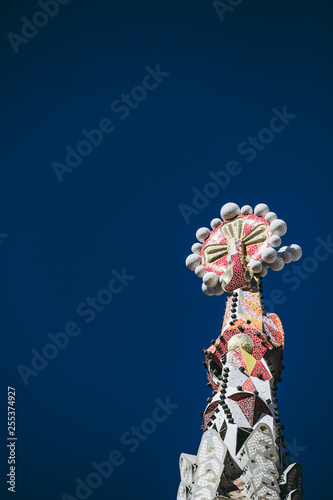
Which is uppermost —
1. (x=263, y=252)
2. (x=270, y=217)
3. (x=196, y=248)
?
(x=196, y=248)

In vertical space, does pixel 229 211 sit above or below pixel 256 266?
above

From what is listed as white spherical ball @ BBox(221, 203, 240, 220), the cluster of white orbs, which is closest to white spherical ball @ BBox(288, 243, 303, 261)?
the cluster of white orbs

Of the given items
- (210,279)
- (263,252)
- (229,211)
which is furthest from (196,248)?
(263,252)

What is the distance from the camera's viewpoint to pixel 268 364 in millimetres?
14031

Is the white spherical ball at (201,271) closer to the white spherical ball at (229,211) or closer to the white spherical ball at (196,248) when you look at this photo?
the white spherical ball at (196,248)

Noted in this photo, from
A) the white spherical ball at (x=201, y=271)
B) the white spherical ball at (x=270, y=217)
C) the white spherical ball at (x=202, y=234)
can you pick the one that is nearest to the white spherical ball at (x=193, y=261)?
the white spherical ball at (x=201, y=271)

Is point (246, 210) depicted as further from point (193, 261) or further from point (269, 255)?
point (269, 255)

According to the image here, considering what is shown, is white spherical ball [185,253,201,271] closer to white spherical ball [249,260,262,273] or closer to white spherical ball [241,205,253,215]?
white spherical ball [241,205,253,215]

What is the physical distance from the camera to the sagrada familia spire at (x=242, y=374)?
439 inches

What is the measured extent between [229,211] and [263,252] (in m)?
1.91

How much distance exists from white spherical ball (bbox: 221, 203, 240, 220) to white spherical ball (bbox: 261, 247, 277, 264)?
187 cm

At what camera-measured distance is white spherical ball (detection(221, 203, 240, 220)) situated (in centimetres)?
1738

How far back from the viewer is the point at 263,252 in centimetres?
1589

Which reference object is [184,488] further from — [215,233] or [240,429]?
[215,233]
